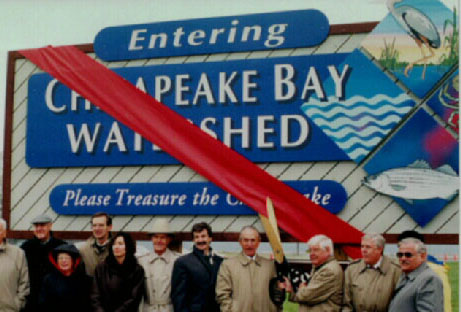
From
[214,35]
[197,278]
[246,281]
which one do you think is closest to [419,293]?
[246,281]

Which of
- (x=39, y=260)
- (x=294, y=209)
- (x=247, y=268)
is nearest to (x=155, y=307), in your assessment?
(x=247, y=268)

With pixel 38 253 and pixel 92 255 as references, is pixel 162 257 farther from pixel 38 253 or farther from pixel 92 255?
pixel 38 253

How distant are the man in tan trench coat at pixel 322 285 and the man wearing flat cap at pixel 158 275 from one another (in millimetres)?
1091

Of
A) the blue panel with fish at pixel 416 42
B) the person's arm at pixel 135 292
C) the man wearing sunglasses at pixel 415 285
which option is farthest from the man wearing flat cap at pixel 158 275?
the blue panel with fish at pixel 416 42

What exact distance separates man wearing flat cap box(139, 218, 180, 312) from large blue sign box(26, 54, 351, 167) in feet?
3.99

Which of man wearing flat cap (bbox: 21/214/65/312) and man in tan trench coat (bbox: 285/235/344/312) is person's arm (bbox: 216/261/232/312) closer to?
man in tan trench coat (bbox: 285/235/344/312)

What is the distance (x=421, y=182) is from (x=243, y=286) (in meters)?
2.01

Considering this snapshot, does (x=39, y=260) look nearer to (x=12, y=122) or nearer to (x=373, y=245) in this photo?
(x=12, y=122)

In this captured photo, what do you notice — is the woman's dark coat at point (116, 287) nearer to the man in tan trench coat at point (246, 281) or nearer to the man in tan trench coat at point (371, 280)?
the man in tan trench coat at point (246, 281)

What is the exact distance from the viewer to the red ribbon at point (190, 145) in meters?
6.29

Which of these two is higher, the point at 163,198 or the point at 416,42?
the point at 416,42

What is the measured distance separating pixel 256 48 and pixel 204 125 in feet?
3.13

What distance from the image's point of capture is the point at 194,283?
5496 mm

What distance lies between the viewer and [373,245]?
16.9 ft
